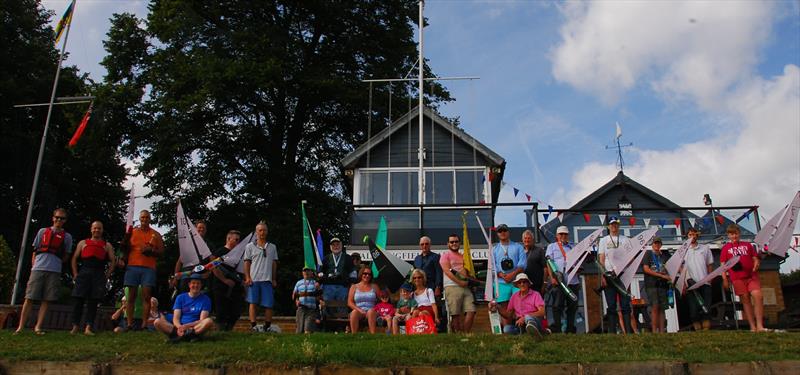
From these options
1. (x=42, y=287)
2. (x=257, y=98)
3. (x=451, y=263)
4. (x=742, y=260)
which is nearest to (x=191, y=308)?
(x=42, y=287)

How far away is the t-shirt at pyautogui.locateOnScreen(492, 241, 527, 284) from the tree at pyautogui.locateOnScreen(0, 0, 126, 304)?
2248 centimetres

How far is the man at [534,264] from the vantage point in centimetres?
1066

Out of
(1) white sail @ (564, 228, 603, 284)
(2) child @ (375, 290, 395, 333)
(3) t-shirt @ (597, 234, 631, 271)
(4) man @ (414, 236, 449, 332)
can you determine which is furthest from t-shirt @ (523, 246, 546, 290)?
(2) child @ (375, 290, 395, 333)

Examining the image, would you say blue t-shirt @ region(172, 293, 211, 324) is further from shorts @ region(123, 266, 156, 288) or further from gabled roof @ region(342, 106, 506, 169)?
gabled roof @ region(342, 106, 506, 169)

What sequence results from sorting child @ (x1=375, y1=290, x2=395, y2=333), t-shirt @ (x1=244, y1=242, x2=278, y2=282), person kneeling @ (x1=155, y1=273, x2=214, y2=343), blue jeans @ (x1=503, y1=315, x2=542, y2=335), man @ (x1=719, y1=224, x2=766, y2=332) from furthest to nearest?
child @ (x1=375, y1=290, x2=395, y2=333), t-shirt @ (x1=244, y1=242, x2=278, y2=282), man @ (x1=719, y1=224, x2=766, y2=332), person kneeling @ (x1=155, y1=273, x2=214, y2=343), blue jeans @ (x1=503, y1=315, x2=542, y2=335)

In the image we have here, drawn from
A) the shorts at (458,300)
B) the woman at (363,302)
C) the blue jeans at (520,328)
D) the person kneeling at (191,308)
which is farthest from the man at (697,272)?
the person kneeling at (191,308)

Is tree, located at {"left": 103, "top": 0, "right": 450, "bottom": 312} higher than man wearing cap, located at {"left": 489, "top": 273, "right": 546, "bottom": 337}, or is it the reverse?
tree, located at {"left": 103, "top": 0, "right": 450, "bottom": 312}

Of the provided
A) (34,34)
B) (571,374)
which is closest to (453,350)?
(571,374)

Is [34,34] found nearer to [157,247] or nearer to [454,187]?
[454,187]

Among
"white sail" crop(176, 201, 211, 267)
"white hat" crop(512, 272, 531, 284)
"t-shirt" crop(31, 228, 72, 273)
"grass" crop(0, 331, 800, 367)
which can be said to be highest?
"white sail" crop(176, 201, 211, 267)

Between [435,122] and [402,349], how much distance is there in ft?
51.5

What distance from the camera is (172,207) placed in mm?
27750

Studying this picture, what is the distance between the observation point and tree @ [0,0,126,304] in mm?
31234

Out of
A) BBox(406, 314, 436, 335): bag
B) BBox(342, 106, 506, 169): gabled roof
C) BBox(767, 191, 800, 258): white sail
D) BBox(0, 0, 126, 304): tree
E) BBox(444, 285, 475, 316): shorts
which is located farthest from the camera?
BBox(0, 0, 126, 304): tree
